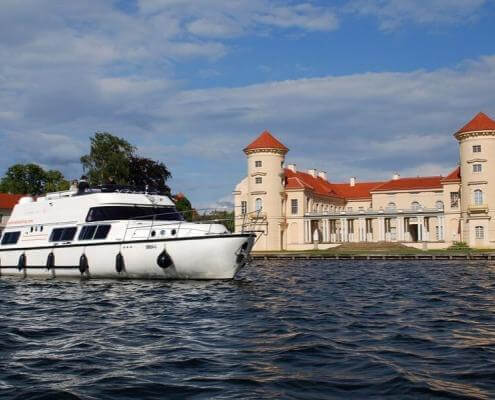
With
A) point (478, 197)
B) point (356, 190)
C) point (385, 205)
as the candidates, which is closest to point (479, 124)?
point (478, 197)

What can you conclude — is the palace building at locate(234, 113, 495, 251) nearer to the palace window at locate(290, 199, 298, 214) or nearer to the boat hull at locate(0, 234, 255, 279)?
the palace window at locate(290, 199, 298, 214)

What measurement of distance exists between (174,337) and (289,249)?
75.0 meters

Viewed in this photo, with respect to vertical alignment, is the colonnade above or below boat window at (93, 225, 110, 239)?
above

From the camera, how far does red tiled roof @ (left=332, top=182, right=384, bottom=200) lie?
101 m

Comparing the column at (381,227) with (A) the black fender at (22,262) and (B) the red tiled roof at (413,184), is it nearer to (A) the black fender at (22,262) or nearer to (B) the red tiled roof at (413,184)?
(B) the red tiled roof at (413,184)

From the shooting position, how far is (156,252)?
23297 mm

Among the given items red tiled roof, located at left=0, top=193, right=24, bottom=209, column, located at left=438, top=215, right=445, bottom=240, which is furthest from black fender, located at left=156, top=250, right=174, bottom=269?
red tiled roof, located at left=0, top=193, right=24, bottom=209

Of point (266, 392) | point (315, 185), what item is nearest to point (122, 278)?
point (266, 392)

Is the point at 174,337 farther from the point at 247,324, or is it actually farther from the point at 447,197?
the point at 447,197

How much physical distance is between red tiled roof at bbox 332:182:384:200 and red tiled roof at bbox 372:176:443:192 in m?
8.53

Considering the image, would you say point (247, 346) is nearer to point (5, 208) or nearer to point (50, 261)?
point (50, 261)

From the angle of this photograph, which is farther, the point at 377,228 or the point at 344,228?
the point at 377,228

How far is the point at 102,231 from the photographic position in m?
25.2

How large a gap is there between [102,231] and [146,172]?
54.0 meters
